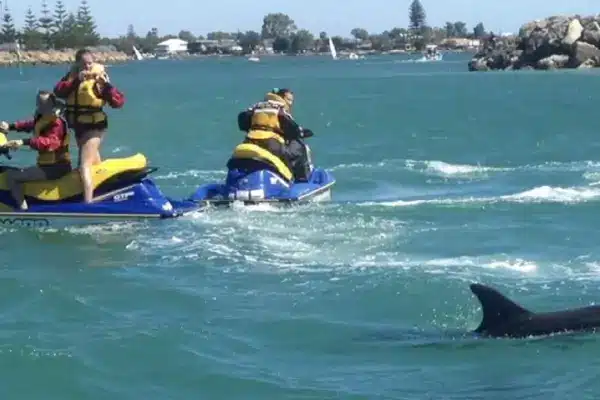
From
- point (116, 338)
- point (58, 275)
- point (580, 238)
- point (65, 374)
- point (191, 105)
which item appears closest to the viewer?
point (65, 374)

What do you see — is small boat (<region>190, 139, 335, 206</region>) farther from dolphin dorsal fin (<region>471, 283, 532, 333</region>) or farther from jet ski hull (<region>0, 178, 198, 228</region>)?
dolphin dorsal fin (<region>471, 283, 532, 333</region>)

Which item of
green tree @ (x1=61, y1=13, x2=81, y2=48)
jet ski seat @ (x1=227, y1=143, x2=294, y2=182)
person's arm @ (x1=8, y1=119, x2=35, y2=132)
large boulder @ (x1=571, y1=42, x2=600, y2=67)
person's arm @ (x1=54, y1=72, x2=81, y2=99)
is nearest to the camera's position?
person's arm @ (x1=8, y1=119, x2=35, y2=132)

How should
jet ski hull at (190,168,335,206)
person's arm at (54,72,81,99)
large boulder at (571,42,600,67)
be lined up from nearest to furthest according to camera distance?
person's arm at (54,72,81,99) → jet ski hull at (190,168,335,206) → large boulder at (571,42,600,67)

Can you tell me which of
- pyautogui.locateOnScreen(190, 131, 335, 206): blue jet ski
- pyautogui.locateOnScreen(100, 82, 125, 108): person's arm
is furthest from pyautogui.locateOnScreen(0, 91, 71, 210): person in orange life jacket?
pyautogui.locateOnScreen(190, 131, 335, 206): blue jet ski

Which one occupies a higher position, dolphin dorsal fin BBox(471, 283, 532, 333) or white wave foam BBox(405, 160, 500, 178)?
dolphin dorsal fin BBox(471, 283, 532, 333)

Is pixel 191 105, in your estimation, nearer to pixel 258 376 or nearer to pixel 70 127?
pixel 70 127

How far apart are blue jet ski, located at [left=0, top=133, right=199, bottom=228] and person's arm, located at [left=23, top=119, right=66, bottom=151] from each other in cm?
53

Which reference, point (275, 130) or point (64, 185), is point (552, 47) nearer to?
point (275, 130)

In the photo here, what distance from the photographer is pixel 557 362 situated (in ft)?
32.1

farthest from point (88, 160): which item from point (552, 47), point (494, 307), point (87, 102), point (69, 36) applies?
point (69, 36)

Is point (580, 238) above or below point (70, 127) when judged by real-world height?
below

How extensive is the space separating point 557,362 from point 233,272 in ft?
15.3

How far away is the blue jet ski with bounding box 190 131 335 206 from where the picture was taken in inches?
712

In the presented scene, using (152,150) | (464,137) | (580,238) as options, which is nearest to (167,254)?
(580,238)
